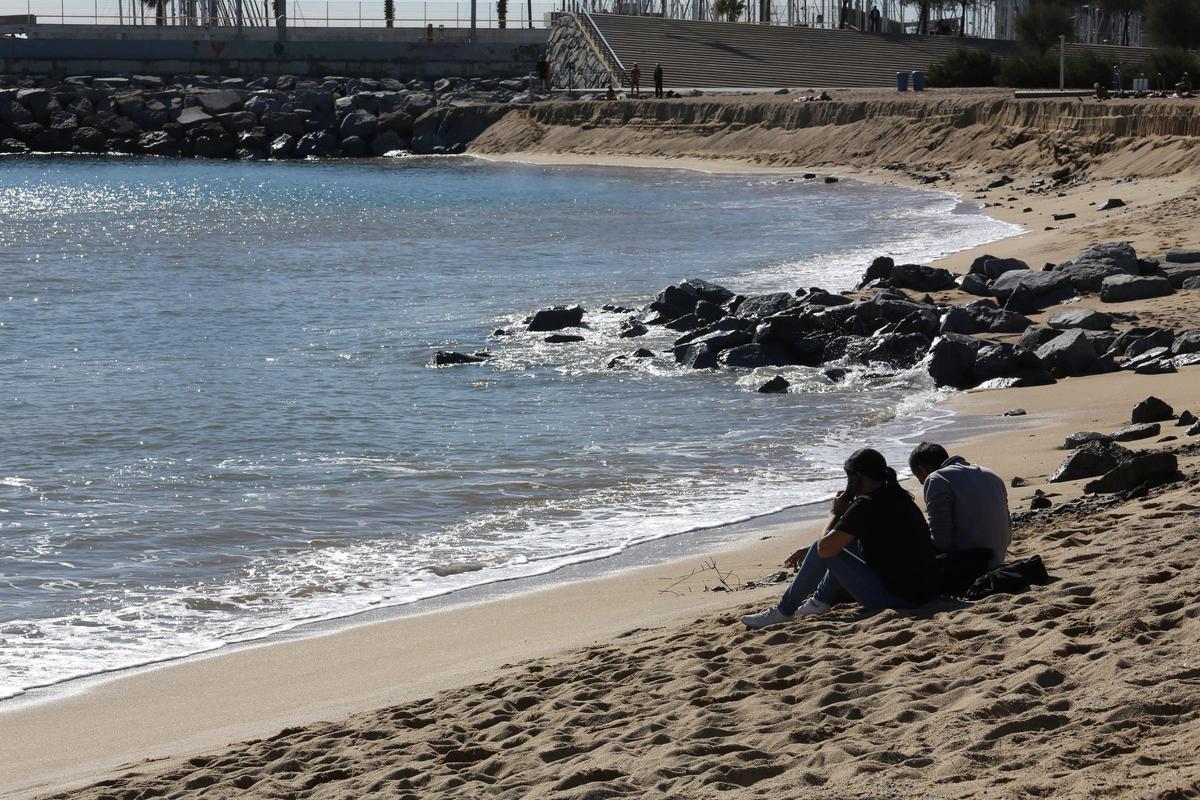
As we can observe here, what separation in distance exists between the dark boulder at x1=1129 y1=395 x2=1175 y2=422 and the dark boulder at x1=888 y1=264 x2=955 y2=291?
9.87 m

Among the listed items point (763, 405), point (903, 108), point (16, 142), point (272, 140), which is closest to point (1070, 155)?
point (903, 108)

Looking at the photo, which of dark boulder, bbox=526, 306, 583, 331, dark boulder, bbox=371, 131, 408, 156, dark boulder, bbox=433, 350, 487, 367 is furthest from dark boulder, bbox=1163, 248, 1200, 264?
dark boulder, bbox=371, 131, 408, 156

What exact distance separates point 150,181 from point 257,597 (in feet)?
178

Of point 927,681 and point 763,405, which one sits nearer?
point 927,681

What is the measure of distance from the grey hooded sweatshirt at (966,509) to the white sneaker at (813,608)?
68 cm

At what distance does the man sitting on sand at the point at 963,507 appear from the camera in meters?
7.50

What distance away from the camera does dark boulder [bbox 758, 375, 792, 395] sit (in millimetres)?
16828

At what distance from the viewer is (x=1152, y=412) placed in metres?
12.5

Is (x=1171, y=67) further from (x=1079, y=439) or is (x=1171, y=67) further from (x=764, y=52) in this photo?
(x=1079, y=439)

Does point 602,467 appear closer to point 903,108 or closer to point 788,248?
point 788,248

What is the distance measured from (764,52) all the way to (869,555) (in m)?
69.7

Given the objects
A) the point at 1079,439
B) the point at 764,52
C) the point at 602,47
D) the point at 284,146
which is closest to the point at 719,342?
the point at 1079,439

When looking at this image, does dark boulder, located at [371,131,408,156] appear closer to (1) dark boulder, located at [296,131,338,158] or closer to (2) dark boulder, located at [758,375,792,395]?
(1) dark boulder, located at [296,131,338,158]

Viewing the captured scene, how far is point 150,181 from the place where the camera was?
198 ft
